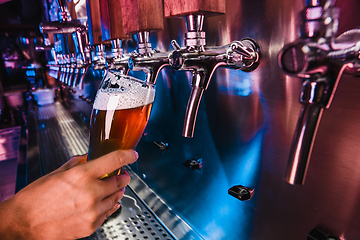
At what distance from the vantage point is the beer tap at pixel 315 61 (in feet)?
1.01

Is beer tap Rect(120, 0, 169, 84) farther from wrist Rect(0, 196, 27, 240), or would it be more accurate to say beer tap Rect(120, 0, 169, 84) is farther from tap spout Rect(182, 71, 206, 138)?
wrist Rect(0, 196, 27, 240)

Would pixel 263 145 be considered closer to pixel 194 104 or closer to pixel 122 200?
pixel 194 104

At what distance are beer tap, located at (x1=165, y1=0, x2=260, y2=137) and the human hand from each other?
22 cm

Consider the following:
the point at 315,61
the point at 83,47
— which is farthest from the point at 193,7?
the point at 83,47

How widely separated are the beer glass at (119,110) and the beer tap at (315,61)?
1.08 feet

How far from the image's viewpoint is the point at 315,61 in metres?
0.31

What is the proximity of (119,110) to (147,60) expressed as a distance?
0.29m

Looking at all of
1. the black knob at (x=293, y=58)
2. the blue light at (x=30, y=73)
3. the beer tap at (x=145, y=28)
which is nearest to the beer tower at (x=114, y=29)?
the beer tap at (x=145, y=28)

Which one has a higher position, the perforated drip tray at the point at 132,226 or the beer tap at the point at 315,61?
the beer tap at the point at 315,61

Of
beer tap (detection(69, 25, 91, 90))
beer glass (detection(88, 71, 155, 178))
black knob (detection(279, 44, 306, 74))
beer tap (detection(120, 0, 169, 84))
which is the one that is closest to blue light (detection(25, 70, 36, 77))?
beer tap (detection(69, 25, 91, 90))

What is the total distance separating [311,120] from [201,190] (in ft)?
2.24

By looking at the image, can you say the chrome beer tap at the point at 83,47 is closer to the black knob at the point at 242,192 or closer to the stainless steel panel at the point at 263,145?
the stainless steel panel at the point at 263,145

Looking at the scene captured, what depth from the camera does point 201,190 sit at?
0.95 metres

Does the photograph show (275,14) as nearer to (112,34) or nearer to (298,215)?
(298,215)
